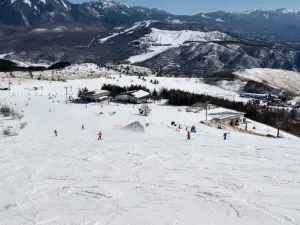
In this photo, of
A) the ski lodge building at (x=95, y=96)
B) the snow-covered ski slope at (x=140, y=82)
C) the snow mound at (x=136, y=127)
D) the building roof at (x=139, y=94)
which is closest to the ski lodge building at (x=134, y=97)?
the building roof at (x=139, y=94)

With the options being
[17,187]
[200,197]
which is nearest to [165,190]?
[200,197]

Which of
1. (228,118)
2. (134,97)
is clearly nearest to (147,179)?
(228,118)

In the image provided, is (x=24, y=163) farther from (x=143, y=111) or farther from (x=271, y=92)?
(x=271, y=92)

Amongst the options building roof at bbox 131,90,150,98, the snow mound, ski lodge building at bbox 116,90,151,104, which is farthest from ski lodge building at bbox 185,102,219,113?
the snow mound

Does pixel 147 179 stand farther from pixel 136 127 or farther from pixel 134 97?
pixel 134 97

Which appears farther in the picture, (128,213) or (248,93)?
(248,93)

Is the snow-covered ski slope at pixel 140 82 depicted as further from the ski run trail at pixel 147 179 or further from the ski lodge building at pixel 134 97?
the ski run trail at pixel 147 179

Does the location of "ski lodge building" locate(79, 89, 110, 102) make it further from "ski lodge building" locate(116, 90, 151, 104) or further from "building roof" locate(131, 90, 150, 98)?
"building roof" locate(131, 90, 150, 98)
